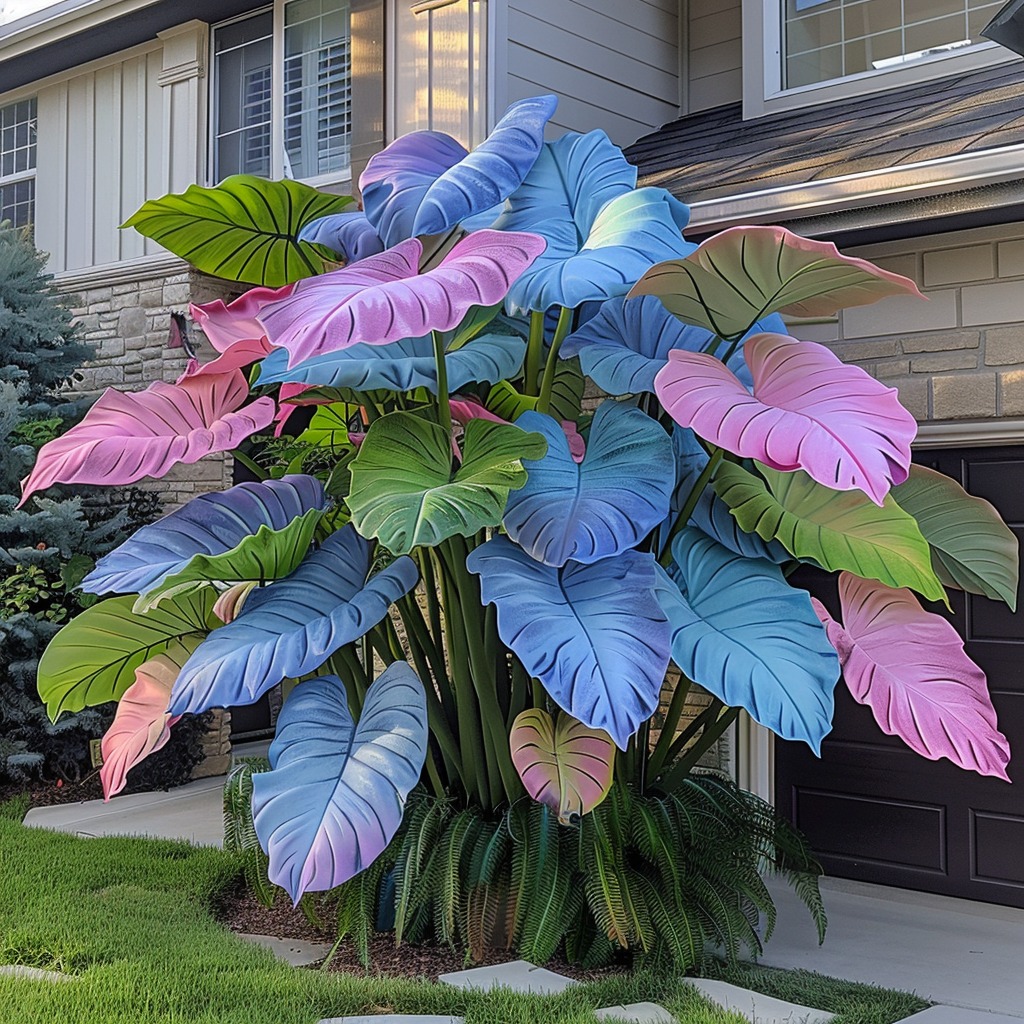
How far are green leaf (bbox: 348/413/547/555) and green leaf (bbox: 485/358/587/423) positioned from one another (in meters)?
0.45

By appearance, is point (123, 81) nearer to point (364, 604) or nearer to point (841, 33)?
point (841, 33)

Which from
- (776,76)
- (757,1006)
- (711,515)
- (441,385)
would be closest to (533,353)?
(441,385)

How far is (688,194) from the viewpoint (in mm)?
4867

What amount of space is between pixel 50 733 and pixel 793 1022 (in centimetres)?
440

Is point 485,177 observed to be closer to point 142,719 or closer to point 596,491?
point 596,491

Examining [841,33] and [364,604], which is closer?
[364,604]

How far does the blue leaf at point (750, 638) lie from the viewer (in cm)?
299

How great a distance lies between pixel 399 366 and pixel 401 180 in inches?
28.0

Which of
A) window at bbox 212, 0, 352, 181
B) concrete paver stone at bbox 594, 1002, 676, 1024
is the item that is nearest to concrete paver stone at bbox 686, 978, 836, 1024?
concrete paver stone at bbox 594, 1002, 676, 1024

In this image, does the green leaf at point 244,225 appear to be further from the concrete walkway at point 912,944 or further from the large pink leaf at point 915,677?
the concrete walkway at point 912,944

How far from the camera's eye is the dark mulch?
3463 mm

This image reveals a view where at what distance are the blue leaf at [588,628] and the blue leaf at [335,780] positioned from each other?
44 centimetres

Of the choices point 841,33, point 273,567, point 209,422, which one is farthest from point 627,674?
point 841,33

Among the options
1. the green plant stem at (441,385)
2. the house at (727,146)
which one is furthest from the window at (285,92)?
the green plant stem at (441,385)
